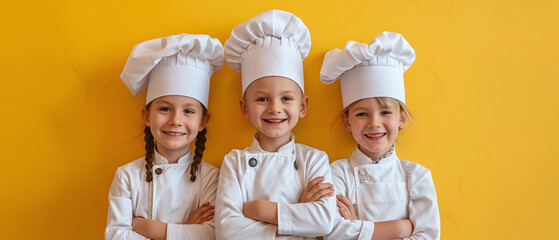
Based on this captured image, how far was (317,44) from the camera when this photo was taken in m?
1.63

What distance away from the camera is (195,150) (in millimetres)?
1483

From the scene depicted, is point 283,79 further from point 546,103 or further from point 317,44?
point 546,103

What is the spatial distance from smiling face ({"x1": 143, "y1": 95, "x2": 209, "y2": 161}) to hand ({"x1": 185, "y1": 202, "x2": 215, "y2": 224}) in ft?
0.76

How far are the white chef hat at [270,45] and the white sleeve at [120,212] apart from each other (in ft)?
1.82

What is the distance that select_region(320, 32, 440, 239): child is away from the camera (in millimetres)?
1371

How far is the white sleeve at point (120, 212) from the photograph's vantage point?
4.35ft

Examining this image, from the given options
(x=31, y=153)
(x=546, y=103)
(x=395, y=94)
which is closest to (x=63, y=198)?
(x=31, y=153)

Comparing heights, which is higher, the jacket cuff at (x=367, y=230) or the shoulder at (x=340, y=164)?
the shoulder at (x=340, y=164)

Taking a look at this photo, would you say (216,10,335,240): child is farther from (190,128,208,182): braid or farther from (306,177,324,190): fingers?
(190,128,208,182): braid

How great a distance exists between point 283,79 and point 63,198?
3.28 ft

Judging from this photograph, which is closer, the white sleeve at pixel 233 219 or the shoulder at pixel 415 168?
the white sleeve at pixel 233 219

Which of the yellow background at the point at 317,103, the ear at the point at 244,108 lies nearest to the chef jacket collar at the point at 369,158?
the yellow background at the point at 317,103

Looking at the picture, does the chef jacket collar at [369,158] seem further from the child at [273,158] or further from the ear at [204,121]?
the ear at [204,121]

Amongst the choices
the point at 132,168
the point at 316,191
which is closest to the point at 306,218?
the point at 316,191
